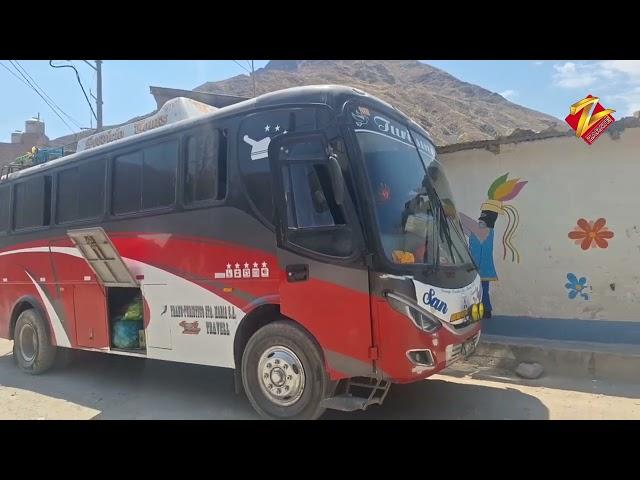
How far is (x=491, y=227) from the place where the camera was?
339 inches

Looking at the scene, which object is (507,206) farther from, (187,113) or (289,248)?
(187,113)

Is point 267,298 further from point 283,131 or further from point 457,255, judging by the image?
point 457,255

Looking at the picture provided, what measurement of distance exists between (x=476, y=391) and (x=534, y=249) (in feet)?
10.1

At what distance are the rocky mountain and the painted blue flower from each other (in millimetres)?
30906

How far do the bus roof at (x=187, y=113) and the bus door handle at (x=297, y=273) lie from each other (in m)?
1.52

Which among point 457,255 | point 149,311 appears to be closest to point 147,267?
point 149,311

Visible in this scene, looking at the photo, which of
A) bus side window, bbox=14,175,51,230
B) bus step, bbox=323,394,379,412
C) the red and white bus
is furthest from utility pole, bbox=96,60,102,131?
→ bus step, bbox=323,394,379,412

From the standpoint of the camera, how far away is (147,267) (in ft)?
20.3

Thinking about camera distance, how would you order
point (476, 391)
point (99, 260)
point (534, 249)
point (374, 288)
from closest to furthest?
point (374, 288) → point (476, 391) → point (99, 260) → point (534, 249)

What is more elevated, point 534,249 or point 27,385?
point 534,249

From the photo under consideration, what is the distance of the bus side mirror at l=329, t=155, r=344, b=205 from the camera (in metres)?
4.38

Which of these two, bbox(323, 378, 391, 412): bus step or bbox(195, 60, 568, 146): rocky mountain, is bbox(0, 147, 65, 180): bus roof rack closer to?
bbox(323, 378, 391, 412): bus step

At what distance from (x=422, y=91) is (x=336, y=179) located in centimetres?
6124

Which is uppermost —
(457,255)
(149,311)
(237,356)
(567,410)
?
(457,255)
